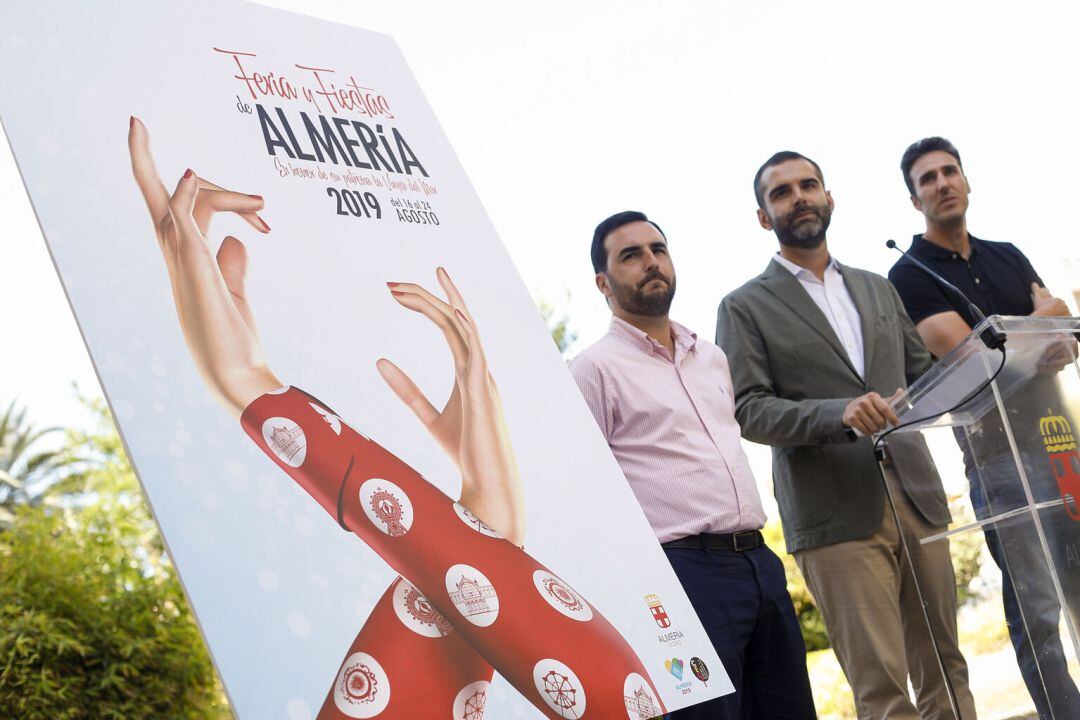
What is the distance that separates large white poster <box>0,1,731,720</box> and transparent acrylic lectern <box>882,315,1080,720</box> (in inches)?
32.3

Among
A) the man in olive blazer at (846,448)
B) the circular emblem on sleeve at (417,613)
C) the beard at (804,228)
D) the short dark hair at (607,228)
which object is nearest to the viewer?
the circular emblem on sleeve at (417,613)

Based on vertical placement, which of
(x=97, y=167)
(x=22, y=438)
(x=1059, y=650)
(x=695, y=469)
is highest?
(x=22, y=438)

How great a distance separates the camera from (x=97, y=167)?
61.1 inches

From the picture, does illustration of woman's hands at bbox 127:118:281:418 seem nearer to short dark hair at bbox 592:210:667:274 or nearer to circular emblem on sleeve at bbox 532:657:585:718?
circular emblem on sleeve at bbox 532:657:585:718

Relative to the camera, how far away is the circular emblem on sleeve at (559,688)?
4.99 ft

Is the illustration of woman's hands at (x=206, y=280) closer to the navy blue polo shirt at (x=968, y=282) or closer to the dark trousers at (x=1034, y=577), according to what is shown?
the dark trousers at (x=1034, y=577)

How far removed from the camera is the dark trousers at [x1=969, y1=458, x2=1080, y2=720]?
6.90 ft

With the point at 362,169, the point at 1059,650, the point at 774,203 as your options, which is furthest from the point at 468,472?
the point at 774,203

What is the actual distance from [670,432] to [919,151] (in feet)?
4.75

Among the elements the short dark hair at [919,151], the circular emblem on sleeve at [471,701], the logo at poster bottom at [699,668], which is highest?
the short dark hair at [919,151]

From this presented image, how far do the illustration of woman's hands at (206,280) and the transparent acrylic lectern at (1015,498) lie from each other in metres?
1.45

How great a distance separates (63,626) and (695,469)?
15.3 ft

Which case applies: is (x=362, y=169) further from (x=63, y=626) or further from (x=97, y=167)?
(x=63, y=626)

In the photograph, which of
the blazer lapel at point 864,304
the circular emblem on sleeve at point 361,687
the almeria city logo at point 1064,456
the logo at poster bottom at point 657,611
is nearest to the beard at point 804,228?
the blazer lapel at point 864,304
